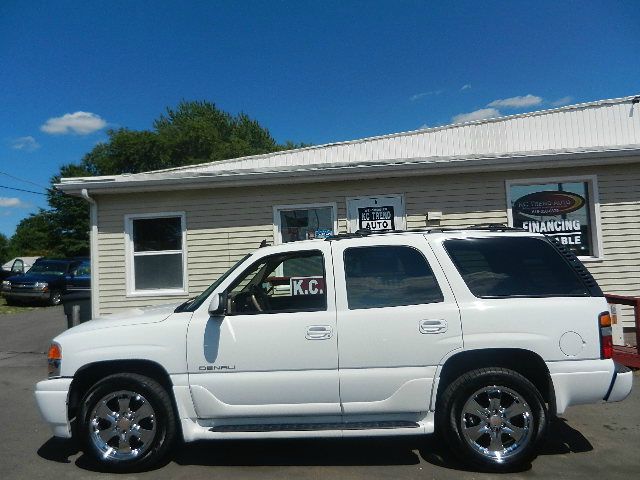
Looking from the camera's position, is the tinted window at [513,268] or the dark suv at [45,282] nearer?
the tinted window at [513,268]

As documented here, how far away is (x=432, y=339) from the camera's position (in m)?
3.84

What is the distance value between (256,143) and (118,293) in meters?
44.9

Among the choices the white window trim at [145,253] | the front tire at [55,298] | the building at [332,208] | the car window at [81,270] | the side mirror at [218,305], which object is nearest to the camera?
the side mirror at [218,305]

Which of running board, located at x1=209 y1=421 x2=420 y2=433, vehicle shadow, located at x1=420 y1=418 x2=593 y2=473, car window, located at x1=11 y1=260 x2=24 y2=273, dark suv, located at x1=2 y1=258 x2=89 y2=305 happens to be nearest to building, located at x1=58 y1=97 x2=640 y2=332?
vehicle shadow, located at x1=420 y1=418 x2=593 y2=473

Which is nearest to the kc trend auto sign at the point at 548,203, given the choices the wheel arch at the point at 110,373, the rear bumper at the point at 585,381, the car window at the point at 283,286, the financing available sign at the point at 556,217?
the financing available sign at the point at 556,217

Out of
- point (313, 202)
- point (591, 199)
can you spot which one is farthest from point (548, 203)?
point (313, 202)

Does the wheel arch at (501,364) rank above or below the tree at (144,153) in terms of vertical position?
below

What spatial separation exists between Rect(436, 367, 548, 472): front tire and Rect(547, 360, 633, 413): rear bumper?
0.59 ft

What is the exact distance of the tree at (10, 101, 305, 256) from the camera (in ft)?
145

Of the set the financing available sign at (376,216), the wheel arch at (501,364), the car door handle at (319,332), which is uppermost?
the financing available sign at (376,216)

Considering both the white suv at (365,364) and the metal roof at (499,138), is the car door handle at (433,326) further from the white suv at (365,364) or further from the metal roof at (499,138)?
the metal roof at (499,138)

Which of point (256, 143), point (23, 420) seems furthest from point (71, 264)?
point (256, 143)

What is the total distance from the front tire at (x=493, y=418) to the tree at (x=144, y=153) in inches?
1610

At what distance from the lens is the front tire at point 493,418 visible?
3.83 metres
